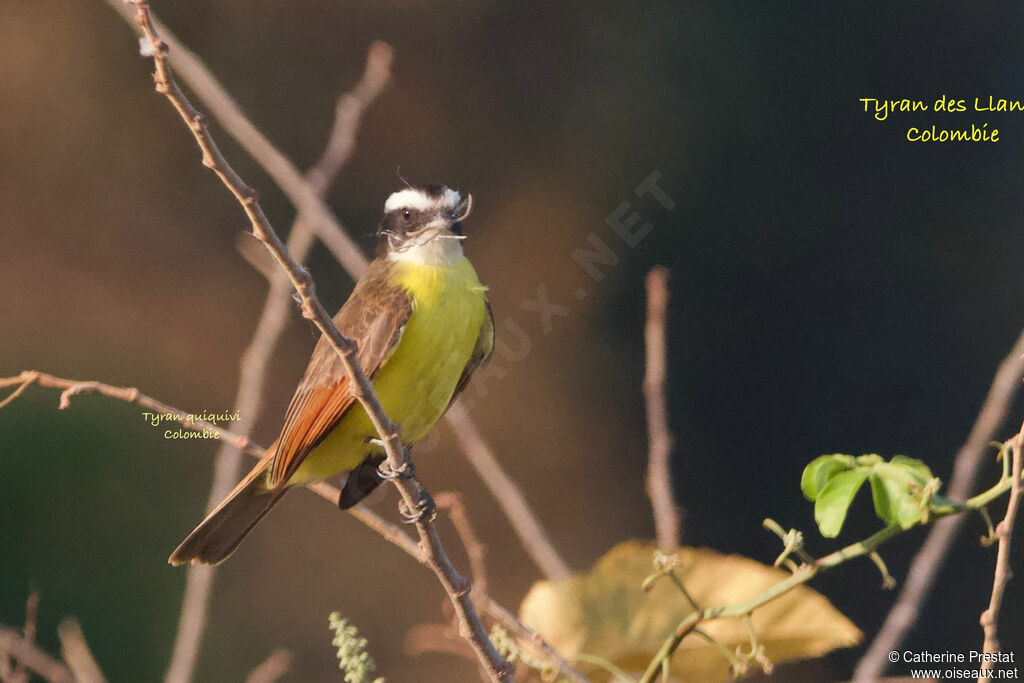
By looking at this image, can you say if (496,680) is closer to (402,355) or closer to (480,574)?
(480,574)

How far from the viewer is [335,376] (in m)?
1.47

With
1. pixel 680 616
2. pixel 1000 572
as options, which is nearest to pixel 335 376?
pixel 680 616

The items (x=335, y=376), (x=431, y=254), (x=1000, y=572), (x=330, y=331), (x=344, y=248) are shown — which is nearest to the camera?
(x=1000, y=572)

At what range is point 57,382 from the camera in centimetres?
104

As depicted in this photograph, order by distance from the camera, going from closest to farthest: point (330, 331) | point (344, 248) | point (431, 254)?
point (330, 331)
point (344, 248)
point (431, 254)

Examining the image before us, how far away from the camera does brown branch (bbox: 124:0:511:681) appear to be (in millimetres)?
725

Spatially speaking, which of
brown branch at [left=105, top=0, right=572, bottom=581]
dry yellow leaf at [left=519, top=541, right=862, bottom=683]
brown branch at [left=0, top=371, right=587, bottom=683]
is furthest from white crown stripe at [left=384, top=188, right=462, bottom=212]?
dry yellow leaf at [left=519, top=541, right=862, bottom=683]

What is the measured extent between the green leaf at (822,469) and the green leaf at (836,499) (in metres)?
0.01

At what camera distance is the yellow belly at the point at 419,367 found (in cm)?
148

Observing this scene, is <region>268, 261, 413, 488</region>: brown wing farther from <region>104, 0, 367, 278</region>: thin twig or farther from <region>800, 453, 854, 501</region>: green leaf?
<region>800, 453, 854, 501</region>: green leaf

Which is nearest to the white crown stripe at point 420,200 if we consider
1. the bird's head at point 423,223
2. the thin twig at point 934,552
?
the bird's head at point 423,223

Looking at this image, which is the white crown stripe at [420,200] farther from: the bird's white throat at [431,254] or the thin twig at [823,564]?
the thin twig at [823,564]

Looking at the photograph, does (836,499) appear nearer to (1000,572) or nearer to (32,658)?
(1000,572)

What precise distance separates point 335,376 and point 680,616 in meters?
0.65
